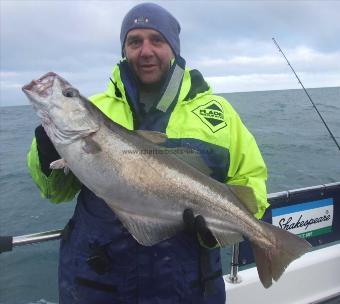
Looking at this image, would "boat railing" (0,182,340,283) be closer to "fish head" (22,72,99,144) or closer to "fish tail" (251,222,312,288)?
"fish tail" (251,222,312,288)

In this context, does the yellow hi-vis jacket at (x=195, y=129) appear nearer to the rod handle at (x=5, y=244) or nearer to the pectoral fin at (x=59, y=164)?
the pectoral fin at (x=59, y=164)

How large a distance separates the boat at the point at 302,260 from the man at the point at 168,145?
143 centimetres

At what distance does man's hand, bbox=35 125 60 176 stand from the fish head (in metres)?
0.20

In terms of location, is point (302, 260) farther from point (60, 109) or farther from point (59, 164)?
point (60, 109)

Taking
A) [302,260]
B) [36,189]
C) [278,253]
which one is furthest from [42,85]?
[36,189]

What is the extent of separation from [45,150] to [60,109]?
1.26 feet

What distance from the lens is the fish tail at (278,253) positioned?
3.00 meters

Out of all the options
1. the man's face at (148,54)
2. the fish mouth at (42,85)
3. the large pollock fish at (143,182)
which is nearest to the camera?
the fish mouth at (42,85)

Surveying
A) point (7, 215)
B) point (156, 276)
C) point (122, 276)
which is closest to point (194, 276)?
point (156, 276)

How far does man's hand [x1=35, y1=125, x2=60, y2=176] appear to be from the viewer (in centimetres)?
287

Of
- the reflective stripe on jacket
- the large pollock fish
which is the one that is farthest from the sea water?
the large pollock fish

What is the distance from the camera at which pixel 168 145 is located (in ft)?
10.2

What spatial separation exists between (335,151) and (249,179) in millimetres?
19724

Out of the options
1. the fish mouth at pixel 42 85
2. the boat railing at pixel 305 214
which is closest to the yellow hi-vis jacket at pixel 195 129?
Result: the fish mouth at pixel 42 85
